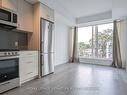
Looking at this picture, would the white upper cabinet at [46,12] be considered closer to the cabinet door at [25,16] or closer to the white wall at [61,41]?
the cabinet door at [25,16]

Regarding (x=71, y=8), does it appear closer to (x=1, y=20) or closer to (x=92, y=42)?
(x=92, y=42)

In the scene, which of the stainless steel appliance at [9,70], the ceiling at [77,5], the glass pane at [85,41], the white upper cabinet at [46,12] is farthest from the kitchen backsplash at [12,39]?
the glass pane at [85,41]

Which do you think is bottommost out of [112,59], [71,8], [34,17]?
[112,59]

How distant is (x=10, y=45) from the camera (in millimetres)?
3189

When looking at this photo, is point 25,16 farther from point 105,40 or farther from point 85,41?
point 105,40

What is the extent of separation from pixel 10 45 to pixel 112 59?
479 cm

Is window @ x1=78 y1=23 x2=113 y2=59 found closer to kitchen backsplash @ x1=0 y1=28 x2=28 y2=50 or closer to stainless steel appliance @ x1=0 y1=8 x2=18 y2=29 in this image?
kitchen backsplash @ x1=0 y1=28 x2=28 y2=50

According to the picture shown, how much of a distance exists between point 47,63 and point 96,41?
3684mm

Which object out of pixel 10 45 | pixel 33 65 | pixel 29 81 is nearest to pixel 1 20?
pixel 10 45

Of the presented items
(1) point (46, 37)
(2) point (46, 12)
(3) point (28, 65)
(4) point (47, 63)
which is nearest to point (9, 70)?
(3) point (28, 65)

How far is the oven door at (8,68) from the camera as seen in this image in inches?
89.7

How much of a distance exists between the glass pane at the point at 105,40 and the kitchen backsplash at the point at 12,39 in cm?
419

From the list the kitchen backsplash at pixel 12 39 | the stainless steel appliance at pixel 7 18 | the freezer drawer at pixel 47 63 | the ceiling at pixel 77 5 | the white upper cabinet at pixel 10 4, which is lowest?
the freezer drawer at pixel 47 63

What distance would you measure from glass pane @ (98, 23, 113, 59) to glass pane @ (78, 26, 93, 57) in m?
0.54
